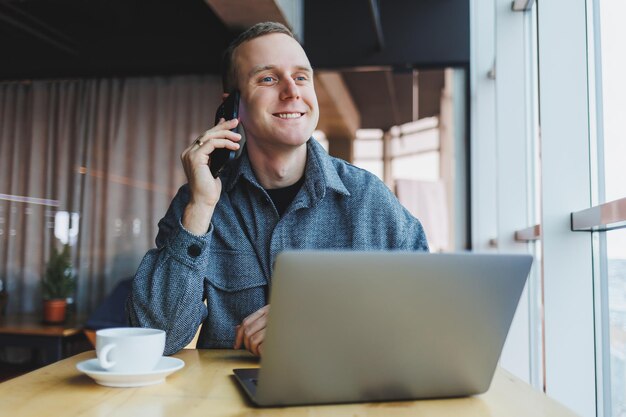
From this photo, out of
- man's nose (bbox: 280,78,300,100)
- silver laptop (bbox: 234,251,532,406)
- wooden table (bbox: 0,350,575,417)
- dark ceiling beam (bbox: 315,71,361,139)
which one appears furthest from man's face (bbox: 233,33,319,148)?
dark ceiling beam (bbox: 315,71,361,139)

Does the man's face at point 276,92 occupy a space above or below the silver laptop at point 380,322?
above

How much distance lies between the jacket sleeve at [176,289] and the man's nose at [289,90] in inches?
17.5

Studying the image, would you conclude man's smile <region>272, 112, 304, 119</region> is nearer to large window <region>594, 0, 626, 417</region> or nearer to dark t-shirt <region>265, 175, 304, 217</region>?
dark t-shirt <region>265, 175, 304, 217</region>

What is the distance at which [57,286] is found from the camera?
4496 millimetres

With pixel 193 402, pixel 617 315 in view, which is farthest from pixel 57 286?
pixel 193 402

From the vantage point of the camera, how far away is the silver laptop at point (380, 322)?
0.70 metres

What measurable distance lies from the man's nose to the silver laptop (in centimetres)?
92

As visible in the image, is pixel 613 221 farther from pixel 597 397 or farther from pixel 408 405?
pixel 408 405

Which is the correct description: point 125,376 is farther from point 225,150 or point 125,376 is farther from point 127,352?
point 225,150

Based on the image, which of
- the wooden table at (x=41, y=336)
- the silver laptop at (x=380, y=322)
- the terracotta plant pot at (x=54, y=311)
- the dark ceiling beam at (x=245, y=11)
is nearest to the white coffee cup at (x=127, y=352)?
the silver laptop at (x=380, y=322)

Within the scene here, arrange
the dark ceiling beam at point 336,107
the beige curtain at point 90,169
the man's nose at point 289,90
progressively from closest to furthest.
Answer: the man's nose at point 289,90
the dark ceiling beam at point 336,107
the beige curtain at point 90,169

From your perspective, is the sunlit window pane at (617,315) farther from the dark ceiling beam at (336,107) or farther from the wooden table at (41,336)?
the wooden table at (41,336)

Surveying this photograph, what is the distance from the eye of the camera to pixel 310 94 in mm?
1579

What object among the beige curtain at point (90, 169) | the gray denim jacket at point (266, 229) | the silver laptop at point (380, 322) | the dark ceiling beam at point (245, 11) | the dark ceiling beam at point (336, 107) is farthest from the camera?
the beige curtain at point (90, 169)
